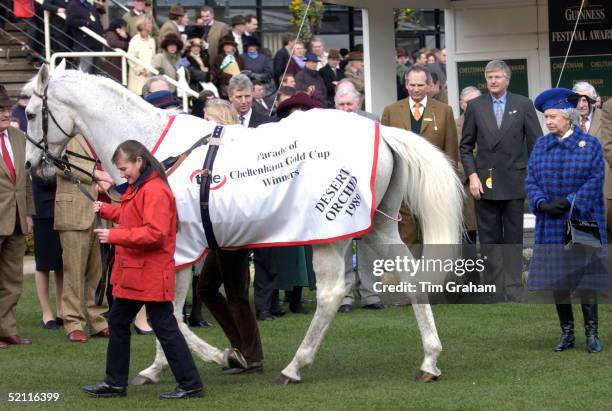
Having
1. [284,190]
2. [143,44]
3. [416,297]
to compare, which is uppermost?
[143,44]

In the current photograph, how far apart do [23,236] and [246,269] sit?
2.43m

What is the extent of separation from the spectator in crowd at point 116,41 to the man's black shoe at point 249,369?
10.2 metres

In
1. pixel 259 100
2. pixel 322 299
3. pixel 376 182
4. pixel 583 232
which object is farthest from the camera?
pixel 259 100

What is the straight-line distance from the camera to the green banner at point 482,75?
14711 millimetres

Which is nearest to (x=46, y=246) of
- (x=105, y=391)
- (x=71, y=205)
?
(x=71, y=205)

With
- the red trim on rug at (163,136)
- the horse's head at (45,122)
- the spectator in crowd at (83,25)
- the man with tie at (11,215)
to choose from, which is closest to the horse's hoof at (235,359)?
the red trim on rug at (163,136)

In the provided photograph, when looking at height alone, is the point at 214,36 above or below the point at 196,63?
above

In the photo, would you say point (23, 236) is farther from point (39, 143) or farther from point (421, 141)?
point (421, 141)

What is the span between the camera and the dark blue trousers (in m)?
7.86

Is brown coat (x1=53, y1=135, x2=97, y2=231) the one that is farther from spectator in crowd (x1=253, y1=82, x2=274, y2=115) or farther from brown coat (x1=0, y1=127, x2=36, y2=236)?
spectator in crowd (x1=253, y1=82, x2=274, y2=115)

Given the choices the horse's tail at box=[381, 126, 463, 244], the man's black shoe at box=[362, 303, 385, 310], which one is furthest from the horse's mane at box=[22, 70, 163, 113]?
the man's black shoe at box=[362, 303, 385, 310]

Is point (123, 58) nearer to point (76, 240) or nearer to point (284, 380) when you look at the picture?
point (76, 240)

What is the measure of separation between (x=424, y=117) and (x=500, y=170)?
94 cm

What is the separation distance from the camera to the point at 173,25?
752 inches
